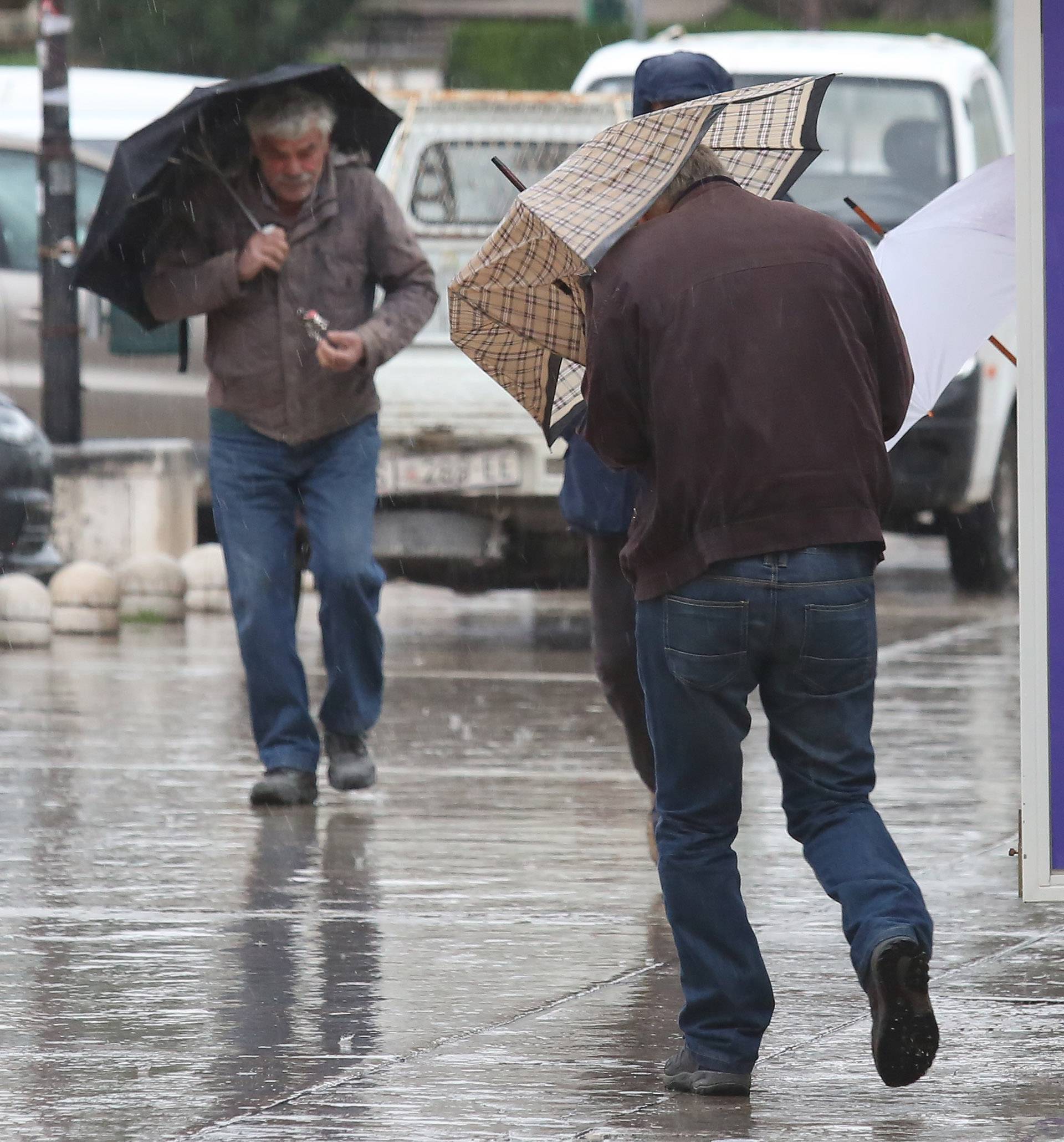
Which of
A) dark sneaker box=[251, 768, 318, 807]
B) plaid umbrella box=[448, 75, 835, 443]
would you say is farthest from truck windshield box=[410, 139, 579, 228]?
plaid umbrella box=[448, 75, 835, 443]

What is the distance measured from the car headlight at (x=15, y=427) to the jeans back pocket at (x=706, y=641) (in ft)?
24.7

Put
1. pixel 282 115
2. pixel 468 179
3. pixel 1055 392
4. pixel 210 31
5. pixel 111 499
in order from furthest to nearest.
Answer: pixel 210 31, pixel 111 499, pixel 468 179, pixel 282 115, pixel 1055 392

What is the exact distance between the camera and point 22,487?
1130 centimetres

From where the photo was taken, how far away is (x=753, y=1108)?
13.5 ft

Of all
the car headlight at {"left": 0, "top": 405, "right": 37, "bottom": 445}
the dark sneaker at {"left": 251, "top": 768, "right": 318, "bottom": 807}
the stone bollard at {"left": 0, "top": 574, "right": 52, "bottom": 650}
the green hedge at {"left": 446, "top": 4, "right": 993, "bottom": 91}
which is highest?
the green hedge at {"left": 446, "top": 4, "right": 993, "bottom": 91}

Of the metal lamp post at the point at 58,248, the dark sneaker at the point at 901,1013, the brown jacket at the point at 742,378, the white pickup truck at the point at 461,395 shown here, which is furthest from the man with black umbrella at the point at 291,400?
the metal lamp post at the point at 58,248

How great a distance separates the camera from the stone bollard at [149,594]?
12.0 meters

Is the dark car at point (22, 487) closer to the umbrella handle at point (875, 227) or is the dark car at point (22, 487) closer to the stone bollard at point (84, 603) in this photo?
the stone bollard at point (84, 603)

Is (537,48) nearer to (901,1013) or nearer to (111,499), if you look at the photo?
(111,499)

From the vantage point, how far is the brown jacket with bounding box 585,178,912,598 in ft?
13.3

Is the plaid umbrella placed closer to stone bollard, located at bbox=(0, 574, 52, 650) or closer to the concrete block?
stone bollard, located at bbox=(0, 574, 52, 650)

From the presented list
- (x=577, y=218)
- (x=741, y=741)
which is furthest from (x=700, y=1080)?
(x=577, y=218)

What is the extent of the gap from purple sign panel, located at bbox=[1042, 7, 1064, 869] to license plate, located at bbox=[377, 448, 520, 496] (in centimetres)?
666

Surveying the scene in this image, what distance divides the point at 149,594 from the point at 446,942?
6.93 metres
